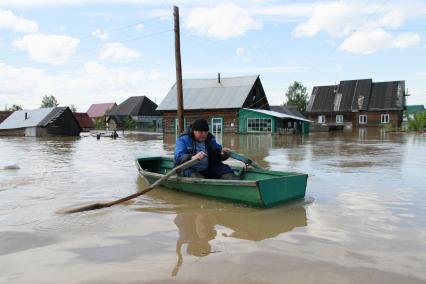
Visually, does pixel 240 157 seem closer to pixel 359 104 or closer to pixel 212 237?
pixel 212 237

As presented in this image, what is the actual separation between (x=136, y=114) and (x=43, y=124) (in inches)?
1151

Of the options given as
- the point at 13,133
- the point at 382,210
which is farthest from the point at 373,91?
the point at 382,210

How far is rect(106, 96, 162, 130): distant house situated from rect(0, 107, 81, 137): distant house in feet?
78.2

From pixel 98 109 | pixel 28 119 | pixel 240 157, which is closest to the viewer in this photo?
pixel 240 157

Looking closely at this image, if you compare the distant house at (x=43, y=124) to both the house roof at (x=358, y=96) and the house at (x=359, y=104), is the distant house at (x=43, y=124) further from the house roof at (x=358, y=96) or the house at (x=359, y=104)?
the house roof at (x=358, y=96)

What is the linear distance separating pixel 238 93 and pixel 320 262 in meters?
37.1

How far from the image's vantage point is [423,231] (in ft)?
19.4

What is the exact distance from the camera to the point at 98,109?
8756 cm

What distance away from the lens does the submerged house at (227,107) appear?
3888cm

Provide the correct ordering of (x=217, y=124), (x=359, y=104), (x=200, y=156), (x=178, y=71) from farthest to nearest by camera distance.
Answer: (x=359, y=104), (x=217, y=124), (x=178, y=71), (x=200, y=156)

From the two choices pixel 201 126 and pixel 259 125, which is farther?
pixel 259 125

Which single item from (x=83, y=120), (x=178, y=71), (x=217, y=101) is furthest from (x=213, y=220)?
(x=83, y=120)

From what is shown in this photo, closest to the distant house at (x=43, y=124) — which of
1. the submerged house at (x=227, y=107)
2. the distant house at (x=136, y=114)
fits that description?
the submerged house at (x=227, y=107)

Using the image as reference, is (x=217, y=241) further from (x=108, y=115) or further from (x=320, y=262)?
(x=108, y=115)
